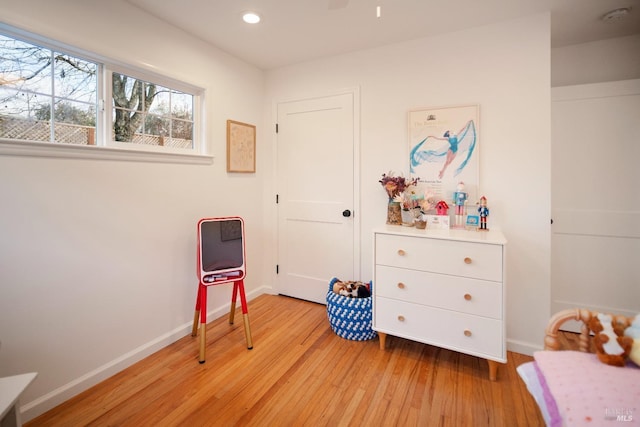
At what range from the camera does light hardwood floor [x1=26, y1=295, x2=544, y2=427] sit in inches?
63.8

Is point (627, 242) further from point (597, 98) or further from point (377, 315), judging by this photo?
point (377, 315)

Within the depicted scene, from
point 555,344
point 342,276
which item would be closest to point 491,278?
point 555,344

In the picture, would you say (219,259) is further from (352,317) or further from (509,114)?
(509,114)

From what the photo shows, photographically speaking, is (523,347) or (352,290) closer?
(523,347)

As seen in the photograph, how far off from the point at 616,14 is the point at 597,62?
0.51 metres

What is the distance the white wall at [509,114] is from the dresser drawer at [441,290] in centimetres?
53

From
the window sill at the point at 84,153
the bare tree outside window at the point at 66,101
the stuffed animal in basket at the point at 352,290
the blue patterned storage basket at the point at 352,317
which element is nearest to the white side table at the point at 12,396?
the window sill at the point at 84,153

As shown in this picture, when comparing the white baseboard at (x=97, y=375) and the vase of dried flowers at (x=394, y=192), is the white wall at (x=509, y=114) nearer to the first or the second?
the vase of dried flowers at (x=394, y=192)

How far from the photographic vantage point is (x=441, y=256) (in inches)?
79.7

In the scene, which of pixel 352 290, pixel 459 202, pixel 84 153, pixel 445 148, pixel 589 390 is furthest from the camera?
pixel 352 290

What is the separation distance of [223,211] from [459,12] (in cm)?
244

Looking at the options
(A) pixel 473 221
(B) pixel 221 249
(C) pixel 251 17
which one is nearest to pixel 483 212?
(A) pixel 473 221

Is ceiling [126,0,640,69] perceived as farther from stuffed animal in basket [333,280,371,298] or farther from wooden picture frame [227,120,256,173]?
stuffed animal in basket [333,280,371,298]

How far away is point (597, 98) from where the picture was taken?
244 centimetres
